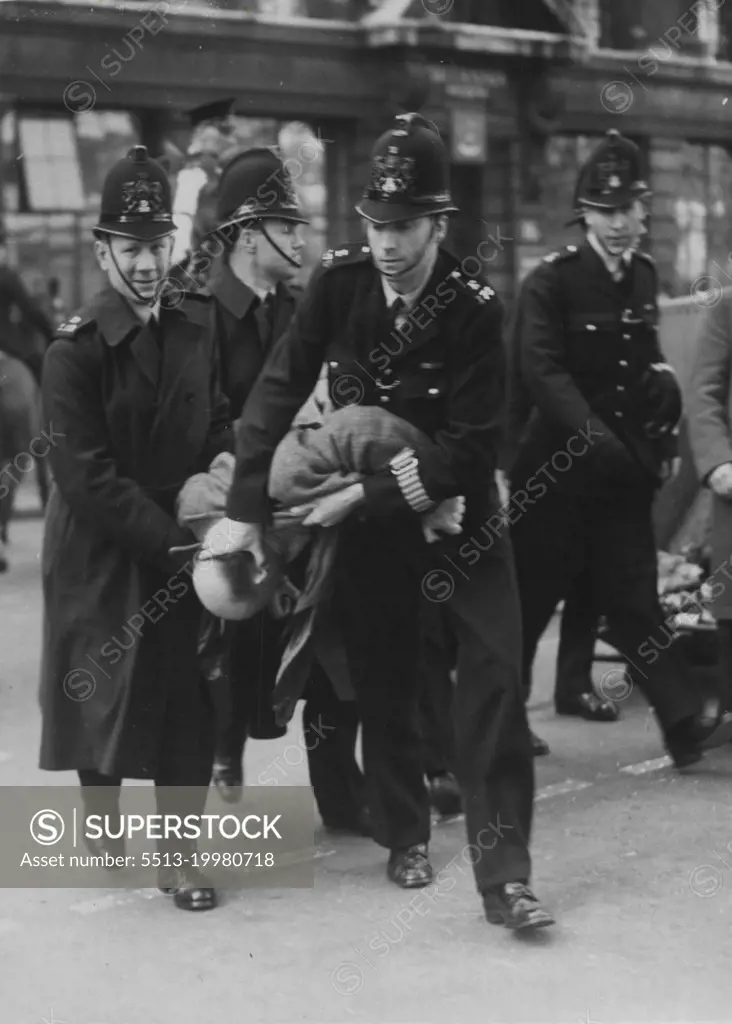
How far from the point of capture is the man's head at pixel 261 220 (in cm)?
661

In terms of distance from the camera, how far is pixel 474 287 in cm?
534

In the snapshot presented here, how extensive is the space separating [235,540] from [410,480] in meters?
0.55

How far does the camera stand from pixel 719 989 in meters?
4.70

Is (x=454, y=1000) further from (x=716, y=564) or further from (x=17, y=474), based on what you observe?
(x=17, y=474)

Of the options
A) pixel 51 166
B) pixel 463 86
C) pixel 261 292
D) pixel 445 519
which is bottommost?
pixel 445 519

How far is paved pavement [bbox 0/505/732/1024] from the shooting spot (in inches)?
183

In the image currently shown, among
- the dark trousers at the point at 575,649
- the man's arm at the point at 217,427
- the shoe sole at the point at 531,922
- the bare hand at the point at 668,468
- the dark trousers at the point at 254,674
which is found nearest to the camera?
the shoe sole at the point at 531,922

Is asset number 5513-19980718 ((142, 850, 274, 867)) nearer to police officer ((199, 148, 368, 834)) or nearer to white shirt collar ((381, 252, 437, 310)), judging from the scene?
police officer ((199, 148, 368, 834))

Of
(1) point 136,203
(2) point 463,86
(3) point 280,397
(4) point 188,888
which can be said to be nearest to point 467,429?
Answer: (3) point 280,397

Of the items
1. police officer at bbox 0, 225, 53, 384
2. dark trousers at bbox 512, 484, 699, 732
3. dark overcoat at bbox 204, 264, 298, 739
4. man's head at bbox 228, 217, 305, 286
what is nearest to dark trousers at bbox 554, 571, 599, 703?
dark trousers at bbox 512, 484, 699, 732

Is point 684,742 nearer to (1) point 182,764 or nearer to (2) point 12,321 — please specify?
(1) point 182,764

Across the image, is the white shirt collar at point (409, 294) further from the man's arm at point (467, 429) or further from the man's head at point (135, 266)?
the man's head at point (135, 266)

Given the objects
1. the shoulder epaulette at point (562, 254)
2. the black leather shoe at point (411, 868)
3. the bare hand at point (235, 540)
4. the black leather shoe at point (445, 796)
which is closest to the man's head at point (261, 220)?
the shoulder epaulette at point (562, 254)

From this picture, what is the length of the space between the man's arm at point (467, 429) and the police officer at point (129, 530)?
27.3 inches
